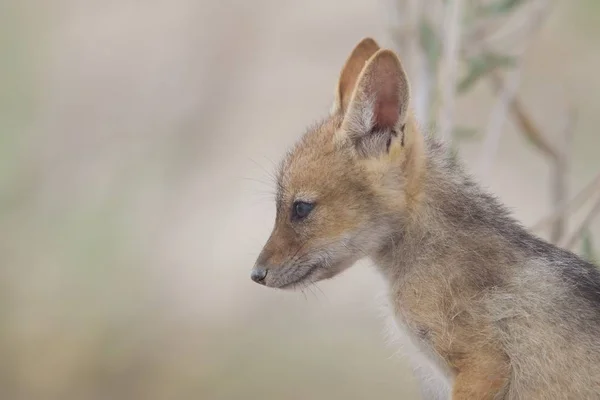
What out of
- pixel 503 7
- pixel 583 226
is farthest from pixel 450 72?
pixel 583 226

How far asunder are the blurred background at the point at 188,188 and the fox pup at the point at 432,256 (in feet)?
12.2

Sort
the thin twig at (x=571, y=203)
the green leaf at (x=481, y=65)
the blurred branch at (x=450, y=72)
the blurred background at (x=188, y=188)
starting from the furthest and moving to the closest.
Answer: the blurred background at (x=188, y=188) → the green leaf at (x=481, y=65) → the blurred branch at (x=450, y=72) → the thin twig at (x=571, y=203)

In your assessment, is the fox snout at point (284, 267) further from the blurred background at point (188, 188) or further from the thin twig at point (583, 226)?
the blurred background at point (188, 188)

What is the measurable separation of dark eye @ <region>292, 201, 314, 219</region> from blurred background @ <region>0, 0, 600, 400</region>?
3.78 m

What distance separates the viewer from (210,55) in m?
11.3

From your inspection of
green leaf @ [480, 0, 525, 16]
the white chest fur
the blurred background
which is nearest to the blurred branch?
green leaf @ [480, 0, 525, 16]

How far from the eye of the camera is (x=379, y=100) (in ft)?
14.3

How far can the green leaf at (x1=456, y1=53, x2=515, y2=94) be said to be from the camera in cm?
573

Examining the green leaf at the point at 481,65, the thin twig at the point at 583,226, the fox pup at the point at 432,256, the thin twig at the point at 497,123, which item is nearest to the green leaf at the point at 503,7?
the green leaf at the point at 481,65

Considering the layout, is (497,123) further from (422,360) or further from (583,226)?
(422,360)

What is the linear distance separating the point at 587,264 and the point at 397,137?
0.87m

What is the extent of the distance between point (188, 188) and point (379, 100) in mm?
5774

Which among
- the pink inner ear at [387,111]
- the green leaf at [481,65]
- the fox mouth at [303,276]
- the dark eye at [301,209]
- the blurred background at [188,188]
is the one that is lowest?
the blurred background at [188,188]

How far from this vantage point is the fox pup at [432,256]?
416 cm
